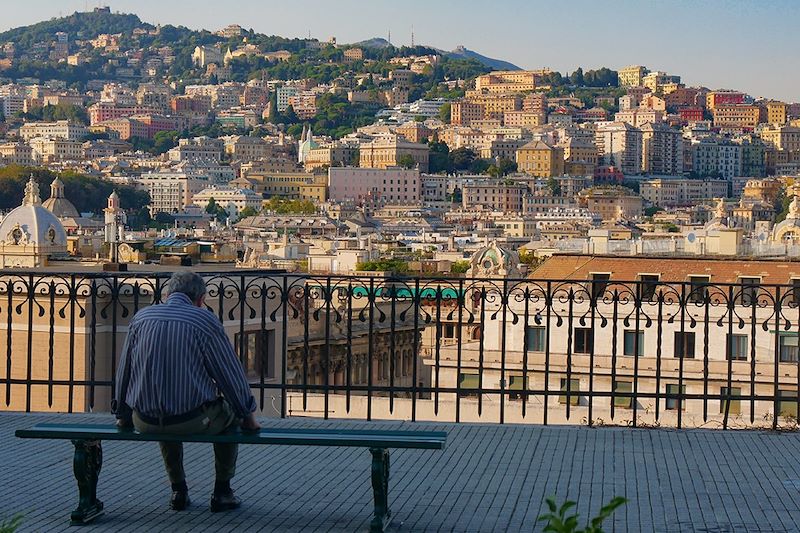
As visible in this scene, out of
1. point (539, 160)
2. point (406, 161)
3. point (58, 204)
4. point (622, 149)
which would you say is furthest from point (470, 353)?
point (622, 149)

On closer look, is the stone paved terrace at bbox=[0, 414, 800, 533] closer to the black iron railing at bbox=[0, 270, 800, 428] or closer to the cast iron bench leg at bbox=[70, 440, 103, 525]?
the cast iron bench leg at bbox=[70, 440, 103, 525]

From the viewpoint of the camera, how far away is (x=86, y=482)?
6293 millimetres

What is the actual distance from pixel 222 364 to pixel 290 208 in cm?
12055

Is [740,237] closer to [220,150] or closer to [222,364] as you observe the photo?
[222,364]

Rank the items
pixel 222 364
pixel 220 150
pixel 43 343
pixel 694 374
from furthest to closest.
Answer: pixel 220 150 < pixel 694 374 < pixel 43 343 < pixel 222 364

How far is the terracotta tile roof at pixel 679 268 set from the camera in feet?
76.9

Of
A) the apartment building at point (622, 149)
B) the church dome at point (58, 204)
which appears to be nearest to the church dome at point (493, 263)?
the church dome at point (58, 204)

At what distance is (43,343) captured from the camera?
11898mm

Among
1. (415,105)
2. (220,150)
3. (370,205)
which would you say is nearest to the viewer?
(370,205)

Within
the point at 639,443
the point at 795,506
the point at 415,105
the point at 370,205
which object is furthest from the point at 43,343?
the point at 415,105

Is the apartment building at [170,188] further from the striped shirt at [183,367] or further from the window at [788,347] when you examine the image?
the striped shirt at [183,367]

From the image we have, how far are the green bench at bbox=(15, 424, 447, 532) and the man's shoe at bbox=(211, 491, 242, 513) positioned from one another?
22cm

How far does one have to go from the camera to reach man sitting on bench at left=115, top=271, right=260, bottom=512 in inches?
251

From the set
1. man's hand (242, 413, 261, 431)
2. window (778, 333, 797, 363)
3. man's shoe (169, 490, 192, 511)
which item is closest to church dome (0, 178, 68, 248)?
window (778, 333, 797, 363)
